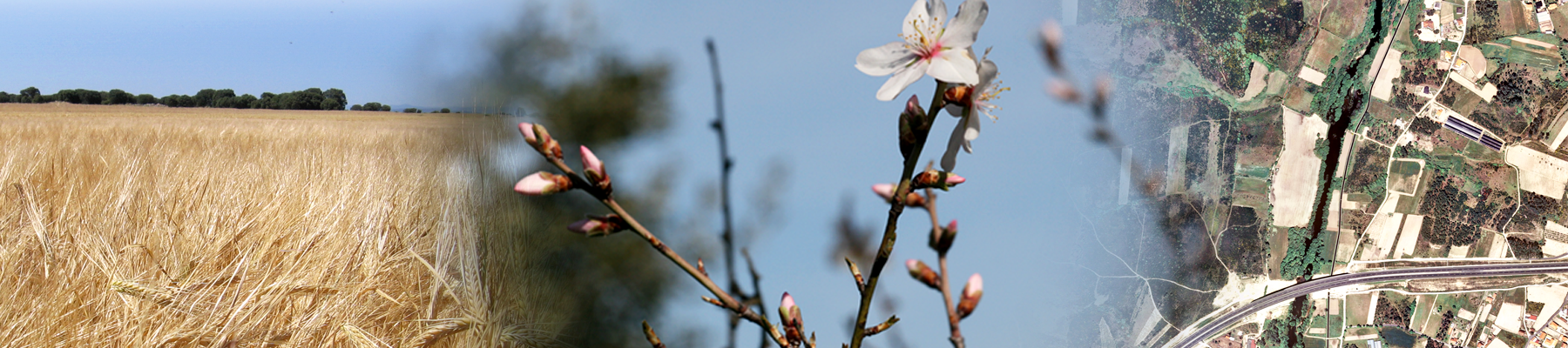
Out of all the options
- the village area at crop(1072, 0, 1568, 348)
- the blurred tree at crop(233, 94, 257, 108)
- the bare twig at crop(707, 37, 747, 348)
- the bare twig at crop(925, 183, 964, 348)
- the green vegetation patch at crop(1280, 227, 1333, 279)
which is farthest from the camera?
the blurred tree at crop(233, 94, 257, 108)

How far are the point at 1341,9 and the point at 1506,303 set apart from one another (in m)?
1.04

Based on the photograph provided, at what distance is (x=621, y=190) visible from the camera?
0.75 metres

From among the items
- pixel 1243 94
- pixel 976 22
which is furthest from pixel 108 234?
pixel 1243 94

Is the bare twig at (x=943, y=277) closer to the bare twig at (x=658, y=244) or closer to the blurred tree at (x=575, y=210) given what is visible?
the bare twig at (x=658, y=244)

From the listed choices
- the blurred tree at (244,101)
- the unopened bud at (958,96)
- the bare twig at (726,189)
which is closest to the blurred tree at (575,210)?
the bare twig at (726,189)

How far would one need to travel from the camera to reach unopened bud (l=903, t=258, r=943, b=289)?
0.49 ft

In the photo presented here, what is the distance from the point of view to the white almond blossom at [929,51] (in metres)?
0.16

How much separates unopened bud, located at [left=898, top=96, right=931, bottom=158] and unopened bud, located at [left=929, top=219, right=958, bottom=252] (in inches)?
1.0

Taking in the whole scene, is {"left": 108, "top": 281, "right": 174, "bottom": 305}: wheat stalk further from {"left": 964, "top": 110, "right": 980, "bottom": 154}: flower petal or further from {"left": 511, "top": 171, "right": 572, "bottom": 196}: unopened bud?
{"left": 964, "top": 110, "right": 980, "bottom": 154}: flower petal

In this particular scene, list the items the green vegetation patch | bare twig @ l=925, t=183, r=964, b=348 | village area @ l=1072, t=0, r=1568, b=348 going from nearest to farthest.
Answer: bare twig @ l=925, t=183, r=964, b=348 → village area @ l=1072, t=0, r=1568, b=348 → the green vegetation patch

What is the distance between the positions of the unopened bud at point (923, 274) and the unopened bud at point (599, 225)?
79 mm

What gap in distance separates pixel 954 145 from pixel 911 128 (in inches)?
0.9

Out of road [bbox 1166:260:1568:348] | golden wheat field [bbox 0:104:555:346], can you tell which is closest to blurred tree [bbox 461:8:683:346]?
golden wheat field [bbox 0:104:555:346]

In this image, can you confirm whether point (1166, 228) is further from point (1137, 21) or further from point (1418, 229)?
point (1418, 229)
